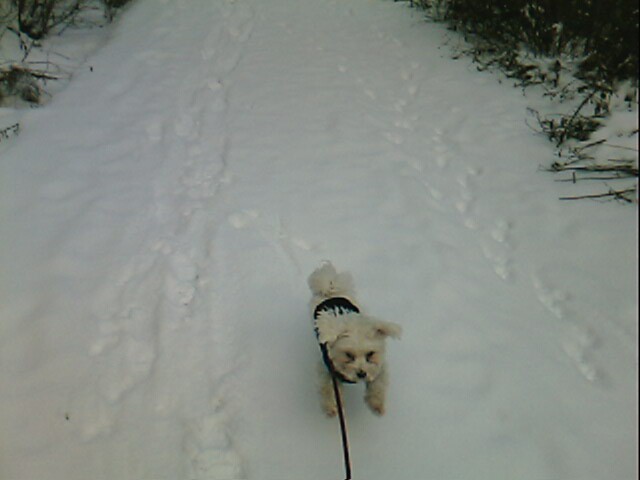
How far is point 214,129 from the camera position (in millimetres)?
5766

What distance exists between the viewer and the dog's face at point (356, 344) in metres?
2.70

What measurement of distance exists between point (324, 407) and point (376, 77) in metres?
5.24

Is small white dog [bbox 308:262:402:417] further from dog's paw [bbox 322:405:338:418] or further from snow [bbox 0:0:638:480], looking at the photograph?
snow [bbox 0:0:638:480]

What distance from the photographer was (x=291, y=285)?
13.0ft

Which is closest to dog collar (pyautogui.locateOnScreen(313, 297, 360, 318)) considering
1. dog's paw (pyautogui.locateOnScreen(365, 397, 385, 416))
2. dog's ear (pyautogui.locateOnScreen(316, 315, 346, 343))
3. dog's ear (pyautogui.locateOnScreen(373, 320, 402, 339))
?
dog's ear (pyautogui.locateOnScreen(316, 315, 346, 343))

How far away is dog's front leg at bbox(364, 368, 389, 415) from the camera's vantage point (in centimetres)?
299

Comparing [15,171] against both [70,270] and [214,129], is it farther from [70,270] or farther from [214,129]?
[214,129]

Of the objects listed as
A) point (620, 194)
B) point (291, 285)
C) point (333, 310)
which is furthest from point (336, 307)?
point (620, 194)

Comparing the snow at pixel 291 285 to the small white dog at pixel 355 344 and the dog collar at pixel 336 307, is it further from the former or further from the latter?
the dog collar at pixel 336 307

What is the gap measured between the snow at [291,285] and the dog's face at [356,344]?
1.85 ft

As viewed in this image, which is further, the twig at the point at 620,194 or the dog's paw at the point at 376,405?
the twig at the point at 620,194

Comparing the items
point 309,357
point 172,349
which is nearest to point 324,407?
point 309,357

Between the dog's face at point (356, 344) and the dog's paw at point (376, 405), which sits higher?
the dog's face at point (356, 344)

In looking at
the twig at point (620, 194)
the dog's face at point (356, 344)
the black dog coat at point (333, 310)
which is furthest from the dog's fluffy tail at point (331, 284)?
the twig at point (620, 194)
